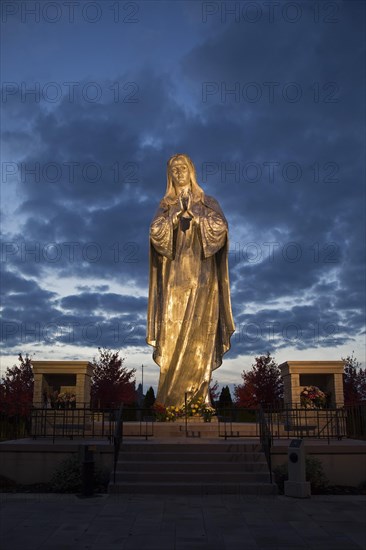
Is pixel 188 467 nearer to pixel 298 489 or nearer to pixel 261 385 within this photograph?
pixel 298 489

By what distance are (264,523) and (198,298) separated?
10.7 m

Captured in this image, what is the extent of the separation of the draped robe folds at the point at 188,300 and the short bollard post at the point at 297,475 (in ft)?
24.4

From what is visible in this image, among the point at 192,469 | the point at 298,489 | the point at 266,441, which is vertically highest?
the point at 266,441

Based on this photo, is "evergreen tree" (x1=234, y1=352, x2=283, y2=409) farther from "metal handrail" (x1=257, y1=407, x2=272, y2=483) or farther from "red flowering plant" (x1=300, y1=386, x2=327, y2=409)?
"metal handrail" (x1=257, y1=407, x2=272, y2=483)

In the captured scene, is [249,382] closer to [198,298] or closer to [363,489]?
[198,298]

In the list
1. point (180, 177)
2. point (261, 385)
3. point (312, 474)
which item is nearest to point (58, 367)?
point (180, 177)

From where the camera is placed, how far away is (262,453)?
11844 mm

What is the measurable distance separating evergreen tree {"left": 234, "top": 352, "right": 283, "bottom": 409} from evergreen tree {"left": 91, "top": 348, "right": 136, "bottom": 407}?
7.32 meters

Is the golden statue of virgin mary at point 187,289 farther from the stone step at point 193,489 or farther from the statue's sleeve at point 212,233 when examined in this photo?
the stone step at point 193,489

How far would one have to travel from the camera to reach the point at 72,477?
10992 mm

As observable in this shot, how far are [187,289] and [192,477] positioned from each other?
8.19 metres

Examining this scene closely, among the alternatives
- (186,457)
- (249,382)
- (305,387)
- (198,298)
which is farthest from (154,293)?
(249,382)

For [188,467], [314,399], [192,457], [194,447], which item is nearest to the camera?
[188,467]

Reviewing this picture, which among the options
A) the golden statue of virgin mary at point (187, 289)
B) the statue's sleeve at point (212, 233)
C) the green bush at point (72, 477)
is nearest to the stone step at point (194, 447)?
the green bush at point (72, 477)
